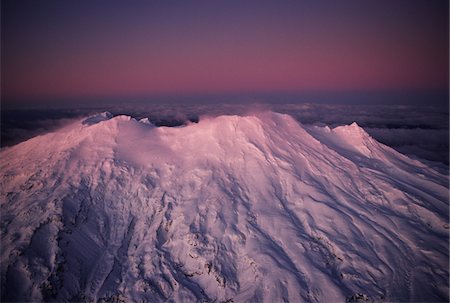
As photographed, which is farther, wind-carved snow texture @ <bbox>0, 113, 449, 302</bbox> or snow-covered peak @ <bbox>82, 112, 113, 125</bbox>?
snow-covered peak @ <bbox>82, 112, 113, 125</bbox>

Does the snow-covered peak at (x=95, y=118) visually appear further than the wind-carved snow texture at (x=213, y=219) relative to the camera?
Yes

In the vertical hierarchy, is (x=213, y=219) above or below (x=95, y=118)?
below

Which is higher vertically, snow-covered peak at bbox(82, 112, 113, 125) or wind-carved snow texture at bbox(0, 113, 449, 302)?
snow-covered peak at bbox(82, 112, 113, 125)

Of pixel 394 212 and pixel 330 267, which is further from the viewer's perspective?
pixel 394 212

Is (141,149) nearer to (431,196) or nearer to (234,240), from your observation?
(234,240)

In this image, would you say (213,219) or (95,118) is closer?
(213,219)

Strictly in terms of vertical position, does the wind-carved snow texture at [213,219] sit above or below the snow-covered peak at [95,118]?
below

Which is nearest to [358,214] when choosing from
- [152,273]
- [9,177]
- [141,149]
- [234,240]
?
[234,240]

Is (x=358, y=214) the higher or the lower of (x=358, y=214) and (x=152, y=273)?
the higher
